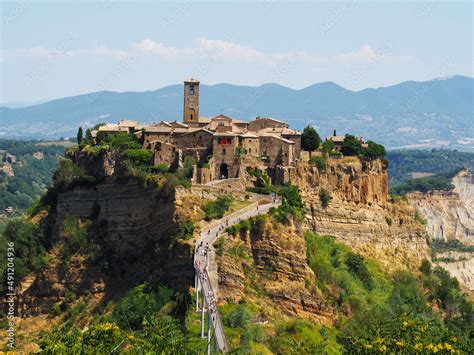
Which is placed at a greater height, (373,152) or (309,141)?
(309,141)

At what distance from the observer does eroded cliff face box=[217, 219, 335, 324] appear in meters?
53.2

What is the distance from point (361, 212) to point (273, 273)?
1680cm

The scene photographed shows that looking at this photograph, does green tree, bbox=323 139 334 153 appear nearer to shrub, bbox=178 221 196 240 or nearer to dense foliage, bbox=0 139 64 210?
shrub, bbox=178 221 196 240

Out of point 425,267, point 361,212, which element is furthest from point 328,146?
point 425,267

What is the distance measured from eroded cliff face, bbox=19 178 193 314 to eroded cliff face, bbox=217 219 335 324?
5387mm

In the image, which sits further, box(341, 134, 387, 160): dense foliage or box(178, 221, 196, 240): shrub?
box(341, 134, 387, 160): dense foliage

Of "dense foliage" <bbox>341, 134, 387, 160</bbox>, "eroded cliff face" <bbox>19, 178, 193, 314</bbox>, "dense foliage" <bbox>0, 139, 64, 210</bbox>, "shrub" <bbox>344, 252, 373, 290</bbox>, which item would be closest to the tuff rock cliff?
"dense foliage" <bbox>341, 134, 387, 160</bbox>

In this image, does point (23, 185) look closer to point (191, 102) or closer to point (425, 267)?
point (191, 102)

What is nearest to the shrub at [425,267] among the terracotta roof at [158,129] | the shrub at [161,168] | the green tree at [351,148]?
the green tree at [351,148]

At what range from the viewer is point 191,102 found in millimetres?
72188

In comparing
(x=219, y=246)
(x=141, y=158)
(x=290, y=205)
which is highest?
(x=141, y=158)

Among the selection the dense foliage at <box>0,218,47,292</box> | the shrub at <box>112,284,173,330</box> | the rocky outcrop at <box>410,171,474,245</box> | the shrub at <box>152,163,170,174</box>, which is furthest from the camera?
the rocky outcrop at <box>410,171,474,245</box>

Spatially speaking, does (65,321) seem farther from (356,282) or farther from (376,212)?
(376,212)

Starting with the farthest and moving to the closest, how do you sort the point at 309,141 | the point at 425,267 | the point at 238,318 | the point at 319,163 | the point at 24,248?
the point at 425,267 → the point at 309,141 → the point at 319,163 → the point at 24,248 → the point at 238,318
